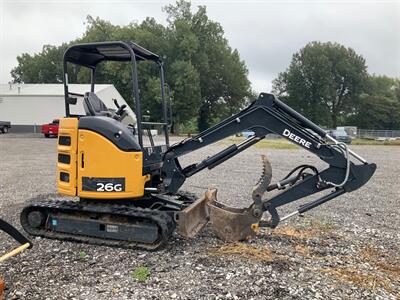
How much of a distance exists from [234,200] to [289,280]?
447cm

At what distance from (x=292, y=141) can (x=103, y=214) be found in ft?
9.40

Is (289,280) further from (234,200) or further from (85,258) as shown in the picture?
(234,200)

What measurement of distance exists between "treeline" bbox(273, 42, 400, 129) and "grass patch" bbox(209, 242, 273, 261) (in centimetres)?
7221

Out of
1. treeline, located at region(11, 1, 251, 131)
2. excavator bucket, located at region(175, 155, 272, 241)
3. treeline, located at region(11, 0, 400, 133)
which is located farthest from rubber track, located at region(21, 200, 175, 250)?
treeline, located at region(11, 1, 251, 131)

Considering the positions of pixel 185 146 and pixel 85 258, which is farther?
pixel 185 146

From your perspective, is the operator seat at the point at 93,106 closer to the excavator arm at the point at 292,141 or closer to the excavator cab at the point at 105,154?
the excavator cab at the point at 105,154

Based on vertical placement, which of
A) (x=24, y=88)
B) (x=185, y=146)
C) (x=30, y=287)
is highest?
(x=24, y=88)

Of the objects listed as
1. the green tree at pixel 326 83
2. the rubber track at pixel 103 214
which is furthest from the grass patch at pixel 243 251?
the green tree at pixel 326 83

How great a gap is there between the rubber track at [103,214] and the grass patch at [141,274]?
24.2 inches

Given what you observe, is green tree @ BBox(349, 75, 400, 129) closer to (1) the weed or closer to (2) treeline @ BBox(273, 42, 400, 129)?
(2) treeline @ BBox(273, 42, 400, 129)

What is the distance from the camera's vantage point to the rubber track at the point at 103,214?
5543 mm

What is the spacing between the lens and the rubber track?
18.2 feet

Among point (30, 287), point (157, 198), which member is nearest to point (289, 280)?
point (157, 198)

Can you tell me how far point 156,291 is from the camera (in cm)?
439
